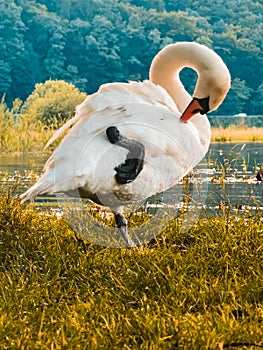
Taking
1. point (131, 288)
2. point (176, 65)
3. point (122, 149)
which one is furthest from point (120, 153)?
point (176, 65)

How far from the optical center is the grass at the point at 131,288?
134 inches

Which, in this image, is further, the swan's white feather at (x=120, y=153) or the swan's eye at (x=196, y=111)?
the swan's eye at (x=196, y=111)

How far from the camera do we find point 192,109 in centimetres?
570

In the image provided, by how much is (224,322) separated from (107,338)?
1.62 feet

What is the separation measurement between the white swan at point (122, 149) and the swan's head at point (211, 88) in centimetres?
21

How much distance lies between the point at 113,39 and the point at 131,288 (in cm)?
5251

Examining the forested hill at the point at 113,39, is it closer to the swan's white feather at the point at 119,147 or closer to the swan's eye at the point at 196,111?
the swan's eye at the point at 196,111

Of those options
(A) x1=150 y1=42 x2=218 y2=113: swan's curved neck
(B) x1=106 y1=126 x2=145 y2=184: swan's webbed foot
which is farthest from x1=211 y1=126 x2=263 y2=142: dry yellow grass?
(B) x1=106 y1=126 x2=145 y2=184: swan's webbed foot

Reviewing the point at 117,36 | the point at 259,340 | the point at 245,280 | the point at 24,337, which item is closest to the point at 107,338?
the point at 24,337

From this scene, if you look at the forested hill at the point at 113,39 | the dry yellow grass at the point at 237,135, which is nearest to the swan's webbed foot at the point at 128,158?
the dry yellow grass at the point at 237,135

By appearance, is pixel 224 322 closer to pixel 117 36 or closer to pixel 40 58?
pixel 40 58

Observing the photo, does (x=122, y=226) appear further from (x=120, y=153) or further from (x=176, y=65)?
(x=176, y=65)

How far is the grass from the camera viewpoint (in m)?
3.41

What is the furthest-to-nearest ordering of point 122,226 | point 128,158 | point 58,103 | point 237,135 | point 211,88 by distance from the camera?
point 58,103 < point 237,135 < point 211,88 < point 122,226 < point 128,158
